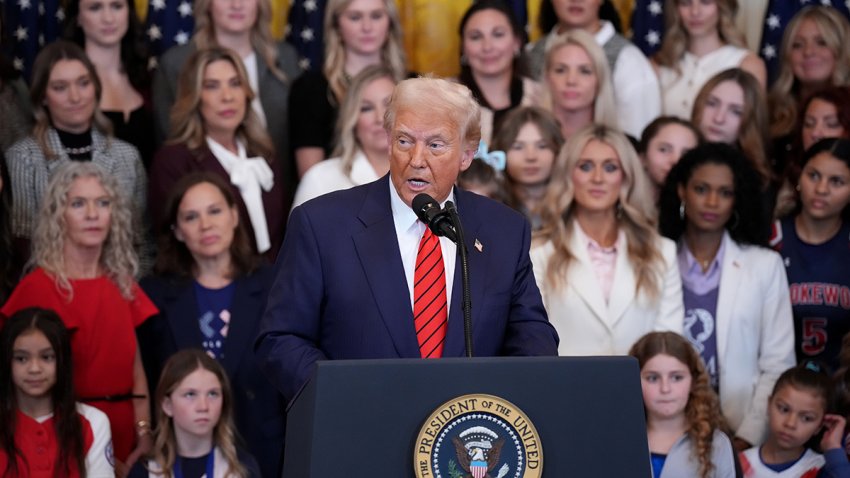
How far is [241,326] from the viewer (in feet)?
19.0

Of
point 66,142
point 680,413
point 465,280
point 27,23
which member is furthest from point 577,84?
point 465,280

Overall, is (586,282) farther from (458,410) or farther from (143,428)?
(458,410)

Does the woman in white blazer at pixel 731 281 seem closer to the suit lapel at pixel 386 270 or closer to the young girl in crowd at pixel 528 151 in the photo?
the young girl in crowd at pixel 528 151

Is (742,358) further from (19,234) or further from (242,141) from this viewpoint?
(19,234)

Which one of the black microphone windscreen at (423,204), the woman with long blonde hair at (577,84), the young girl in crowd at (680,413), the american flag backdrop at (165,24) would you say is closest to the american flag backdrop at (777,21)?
the woman with long blonde hair at (577,84)

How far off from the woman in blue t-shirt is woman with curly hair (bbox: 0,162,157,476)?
283 centimetres

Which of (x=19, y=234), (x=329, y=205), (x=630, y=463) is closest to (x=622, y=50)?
(x=19, y=234)

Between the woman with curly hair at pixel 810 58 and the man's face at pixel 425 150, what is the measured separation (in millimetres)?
4278

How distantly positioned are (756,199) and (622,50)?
1.40 m

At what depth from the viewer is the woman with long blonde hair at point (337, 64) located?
6.76 m

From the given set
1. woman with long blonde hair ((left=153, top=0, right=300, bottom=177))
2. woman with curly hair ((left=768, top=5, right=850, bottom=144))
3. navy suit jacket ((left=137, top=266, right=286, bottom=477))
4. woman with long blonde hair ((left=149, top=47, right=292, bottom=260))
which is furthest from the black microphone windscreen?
woman with curly hair ((left=768, top=5, right=850, bottom=144))

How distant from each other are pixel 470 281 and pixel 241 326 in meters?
2.79

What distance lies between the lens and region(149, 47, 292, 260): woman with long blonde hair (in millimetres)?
6332

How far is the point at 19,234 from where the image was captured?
615 centimetres
